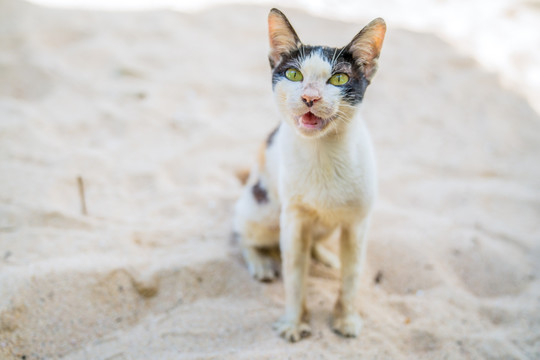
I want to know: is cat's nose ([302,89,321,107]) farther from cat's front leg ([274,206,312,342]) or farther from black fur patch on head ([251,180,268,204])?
black fur patch on head ([251,180,268,204])

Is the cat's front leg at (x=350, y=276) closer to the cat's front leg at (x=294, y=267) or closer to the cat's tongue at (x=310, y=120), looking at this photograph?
the cat's front leg at (x=294, y=267)

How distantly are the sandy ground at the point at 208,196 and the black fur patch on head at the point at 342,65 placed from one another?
3.93 ft

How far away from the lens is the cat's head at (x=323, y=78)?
191 centimetres

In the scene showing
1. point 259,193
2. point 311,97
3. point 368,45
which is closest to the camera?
point 311,97

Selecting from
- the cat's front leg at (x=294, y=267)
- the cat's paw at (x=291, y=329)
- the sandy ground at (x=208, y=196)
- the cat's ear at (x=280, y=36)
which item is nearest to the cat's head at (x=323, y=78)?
the cat's ear at (x=280, y=36)

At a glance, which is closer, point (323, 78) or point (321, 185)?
point (323, 78)

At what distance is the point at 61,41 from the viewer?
14.7ft

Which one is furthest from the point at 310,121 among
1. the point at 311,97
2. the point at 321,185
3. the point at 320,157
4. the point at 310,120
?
the point at 321,185

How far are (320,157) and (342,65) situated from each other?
1.41ft

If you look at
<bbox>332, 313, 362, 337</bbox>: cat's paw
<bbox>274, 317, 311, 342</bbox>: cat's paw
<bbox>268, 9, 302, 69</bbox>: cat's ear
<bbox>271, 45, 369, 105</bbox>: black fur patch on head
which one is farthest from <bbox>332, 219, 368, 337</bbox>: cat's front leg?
<bbox>268, 9, 302, 69</bbox>: cat's ear

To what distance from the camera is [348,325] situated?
2.25 m

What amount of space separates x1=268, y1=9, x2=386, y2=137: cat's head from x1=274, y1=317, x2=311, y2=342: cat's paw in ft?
3.19

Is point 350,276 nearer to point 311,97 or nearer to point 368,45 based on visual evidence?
point 311,97

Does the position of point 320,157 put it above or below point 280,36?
below
